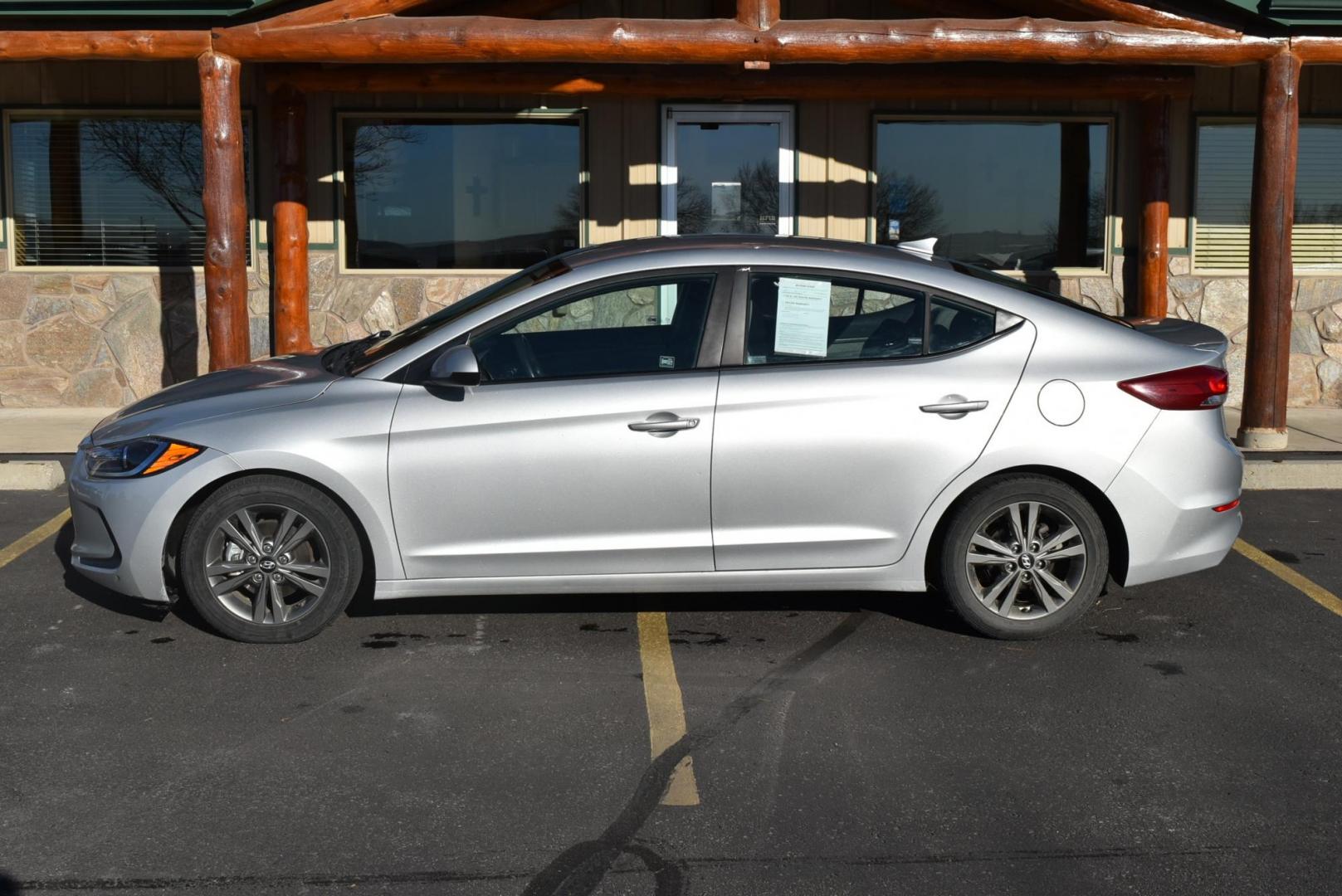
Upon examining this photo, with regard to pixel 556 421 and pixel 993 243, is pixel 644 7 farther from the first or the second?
pixel 556 421

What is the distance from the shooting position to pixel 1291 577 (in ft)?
22.8

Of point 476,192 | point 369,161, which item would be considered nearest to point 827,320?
point 476,192

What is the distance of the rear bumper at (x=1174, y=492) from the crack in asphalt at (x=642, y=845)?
1.57m

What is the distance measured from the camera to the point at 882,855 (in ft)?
13.2

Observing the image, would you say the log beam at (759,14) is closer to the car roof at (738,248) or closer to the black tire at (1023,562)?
the car roof at (738,248)

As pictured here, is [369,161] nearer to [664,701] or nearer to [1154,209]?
[1154,209]

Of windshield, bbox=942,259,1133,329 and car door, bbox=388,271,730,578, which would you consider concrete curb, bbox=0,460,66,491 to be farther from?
windshield, bbox=942,259,1133,329

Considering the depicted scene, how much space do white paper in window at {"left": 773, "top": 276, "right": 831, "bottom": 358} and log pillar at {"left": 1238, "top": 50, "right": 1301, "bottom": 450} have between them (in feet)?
16.9

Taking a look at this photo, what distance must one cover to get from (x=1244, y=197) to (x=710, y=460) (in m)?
8.42

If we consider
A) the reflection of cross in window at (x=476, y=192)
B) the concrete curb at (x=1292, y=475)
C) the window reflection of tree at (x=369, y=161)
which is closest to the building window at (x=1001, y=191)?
the reflection of cross in window at (x=476, y=192)

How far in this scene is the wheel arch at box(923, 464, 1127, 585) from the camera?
5.86 metres

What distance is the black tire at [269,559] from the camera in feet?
18.9

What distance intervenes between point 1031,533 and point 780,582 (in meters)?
1.02

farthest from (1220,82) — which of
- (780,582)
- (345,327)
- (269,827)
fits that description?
(269,827)
